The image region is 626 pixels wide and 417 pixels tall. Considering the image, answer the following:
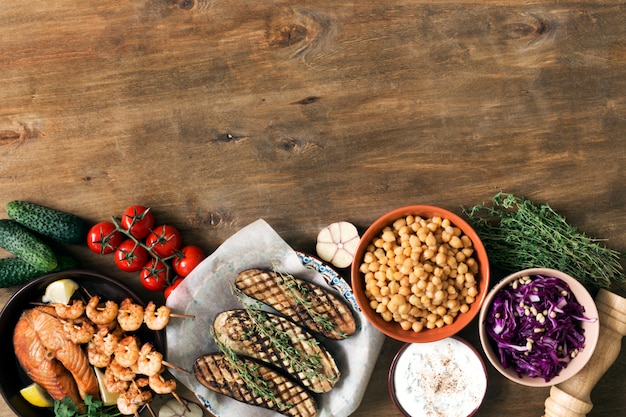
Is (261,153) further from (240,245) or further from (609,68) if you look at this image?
(609,68)

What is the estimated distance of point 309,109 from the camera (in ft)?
9.41

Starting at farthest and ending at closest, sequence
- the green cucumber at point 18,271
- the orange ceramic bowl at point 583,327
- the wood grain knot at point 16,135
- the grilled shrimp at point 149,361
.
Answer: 1. the wood grain knot at point 16,135
2. the green cucumber at point 18,271
3. the grilled shrimp at point 149,361
4. the orange ceramic bowl at point 583,327

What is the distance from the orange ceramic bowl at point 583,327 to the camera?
102 inches

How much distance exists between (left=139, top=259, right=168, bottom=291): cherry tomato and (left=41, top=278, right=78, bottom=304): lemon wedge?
1.09 feet

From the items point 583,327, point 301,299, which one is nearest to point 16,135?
point 301,299

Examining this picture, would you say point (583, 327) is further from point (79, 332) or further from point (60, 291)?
point (60, 291)

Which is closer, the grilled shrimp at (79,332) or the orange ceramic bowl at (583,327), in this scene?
the orange ceramic bowl at (583,327)

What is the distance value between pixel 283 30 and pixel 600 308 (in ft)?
6.52

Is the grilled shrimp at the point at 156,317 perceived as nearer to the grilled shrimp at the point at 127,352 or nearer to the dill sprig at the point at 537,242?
the grilled shrimp at the point at 127,352

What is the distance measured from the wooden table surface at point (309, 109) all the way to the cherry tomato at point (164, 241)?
0.33 feet

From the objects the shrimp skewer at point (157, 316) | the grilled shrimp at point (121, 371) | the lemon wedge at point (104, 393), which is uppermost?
the shrimp skewer at point (157, 316)

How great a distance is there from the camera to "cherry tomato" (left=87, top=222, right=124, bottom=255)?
2.80 meters

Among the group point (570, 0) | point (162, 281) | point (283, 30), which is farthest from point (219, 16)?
point (570, 0)

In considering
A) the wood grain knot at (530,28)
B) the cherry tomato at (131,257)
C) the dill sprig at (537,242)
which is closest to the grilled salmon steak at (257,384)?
the cherry tomato at (131,257)
